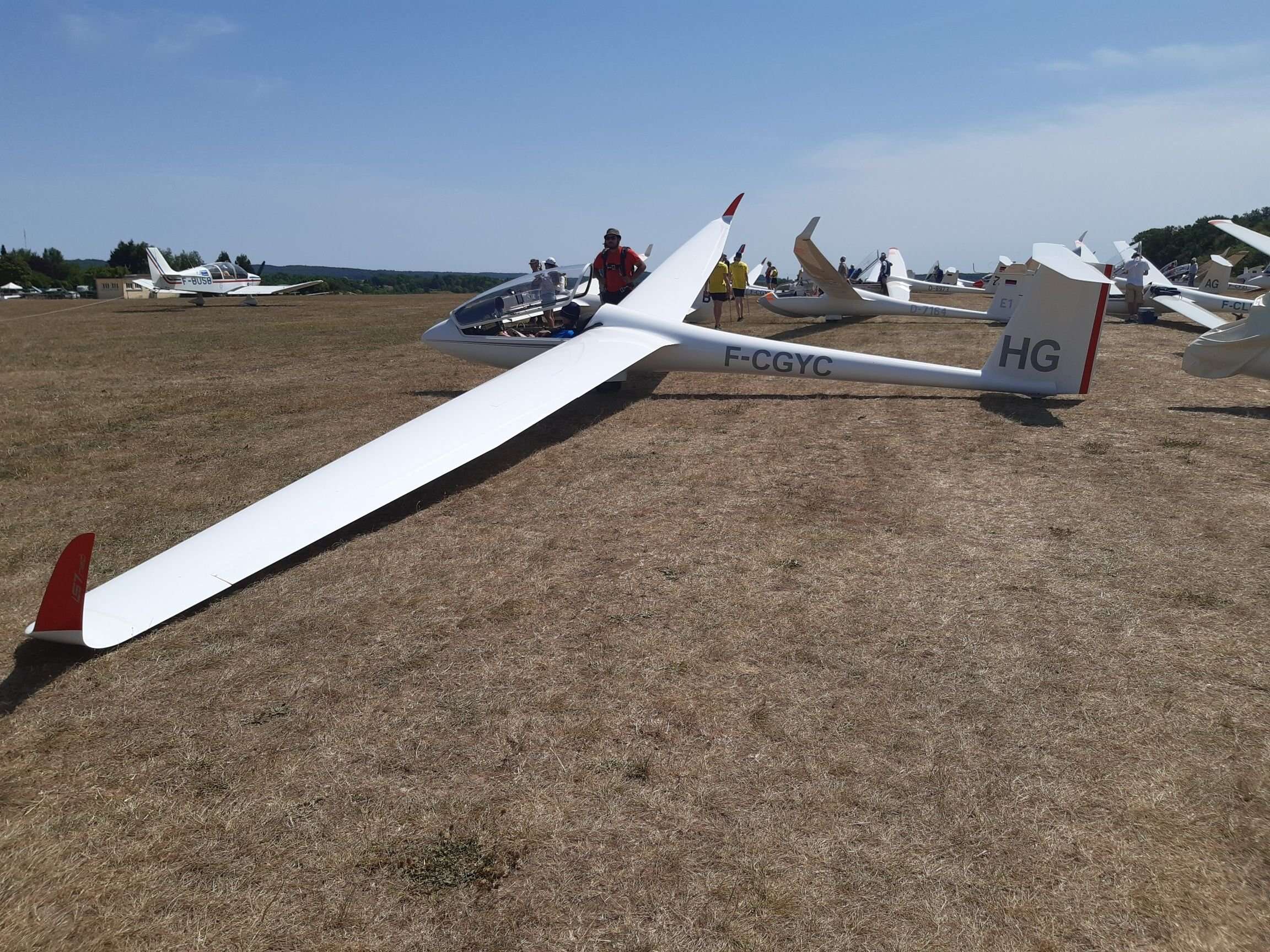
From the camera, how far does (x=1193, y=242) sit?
227 feet

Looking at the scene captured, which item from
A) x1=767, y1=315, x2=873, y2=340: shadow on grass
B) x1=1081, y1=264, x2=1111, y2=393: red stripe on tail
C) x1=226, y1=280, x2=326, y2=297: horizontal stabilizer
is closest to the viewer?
x1=1081, y1=264, x2=1111, y2=393: red stripe on tail

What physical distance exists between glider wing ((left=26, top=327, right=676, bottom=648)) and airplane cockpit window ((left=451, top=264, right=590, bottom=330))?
2.43 meters

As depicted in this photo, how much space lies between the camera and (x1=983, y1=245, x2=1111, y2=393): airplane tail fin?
26.2 ft

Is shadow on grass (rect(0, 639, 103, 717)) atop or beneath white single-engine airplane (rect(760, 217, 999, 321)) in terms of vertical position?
beneath

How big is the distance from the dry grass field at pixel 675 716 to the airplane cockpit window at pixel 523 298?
385 cm

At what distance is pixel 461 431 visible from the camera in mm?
6301

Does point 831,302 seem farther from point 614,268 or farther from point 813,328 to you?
point 614,268

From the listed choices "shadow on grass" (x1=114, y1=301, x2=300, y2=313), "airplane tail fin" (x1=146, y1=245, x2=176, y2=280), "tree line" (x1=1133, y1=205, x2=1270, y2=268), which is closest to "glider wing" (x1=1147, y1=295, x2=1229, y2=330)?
"shadow on grass" (x1=114, y1=301, x2=300, y2=313)

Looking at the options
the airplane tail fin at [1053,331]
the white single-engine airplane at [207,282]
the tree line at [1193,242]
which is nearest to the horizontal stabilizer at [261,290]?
the white single-engine airplane at [207,282]

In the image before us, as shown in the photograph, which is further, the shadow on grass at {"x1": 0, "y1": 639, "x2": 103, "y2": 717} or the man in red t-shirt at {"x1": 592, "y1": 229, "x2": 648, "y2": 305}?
the man in red t-shirt at {"x1": 592, "y1": 229, "x2": 648, "y2": 305}

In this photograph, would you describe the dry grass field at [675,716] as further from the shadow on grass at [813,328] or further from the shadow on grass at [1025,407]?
the shadow on grass at [813,328]

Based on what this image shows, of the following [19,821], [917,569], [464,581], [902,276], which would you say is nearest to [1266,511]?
[917,569]

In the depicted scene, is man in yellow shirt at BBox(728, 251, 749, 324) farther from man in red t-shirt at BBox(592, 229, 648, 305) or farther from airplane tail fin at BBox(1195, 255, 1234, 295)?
airplane tail fin at BBox(1195, 255, 1234, 295)

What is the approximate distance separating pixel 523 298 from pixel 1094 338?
7.02 meters
